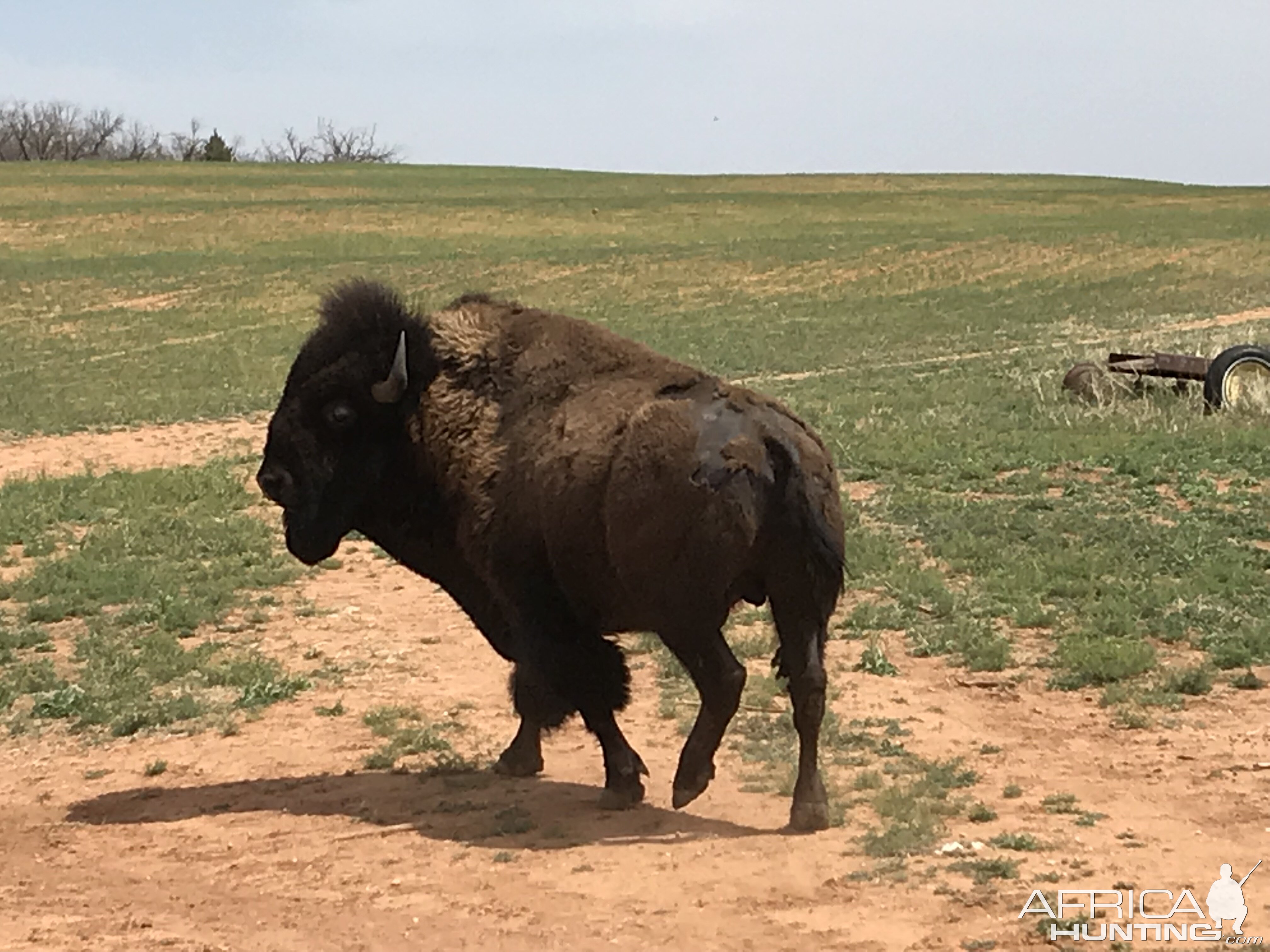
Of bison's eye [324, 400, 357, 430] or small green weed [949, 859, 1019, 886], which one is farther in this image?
bison's eye [324, 400, 357, 430]

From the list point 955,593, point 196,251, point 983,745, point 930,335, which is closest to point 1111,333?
point 930,335

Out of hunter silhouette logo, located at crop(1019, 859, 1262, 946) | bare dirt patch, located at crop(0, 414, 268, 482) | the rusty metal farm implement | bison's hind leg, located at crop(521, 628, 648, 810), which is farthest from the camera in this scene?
bare dirt patch, located at crop(0, 414, 268, 482)

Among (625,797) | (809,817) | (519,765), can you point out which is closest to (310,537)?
(519,765)

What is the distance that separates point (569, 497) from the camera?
23.4ft

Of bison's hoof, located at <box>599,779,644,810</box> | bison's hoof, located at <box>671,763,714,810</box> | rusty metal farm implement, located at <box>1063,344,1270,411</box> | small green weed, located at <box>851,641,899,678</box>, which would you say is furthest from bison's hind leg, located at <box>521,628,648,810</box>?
rusty metal farm implement, located at <box>1063,344,1270,411</box>

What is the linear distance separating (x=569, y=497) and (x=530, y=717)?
1141 mm

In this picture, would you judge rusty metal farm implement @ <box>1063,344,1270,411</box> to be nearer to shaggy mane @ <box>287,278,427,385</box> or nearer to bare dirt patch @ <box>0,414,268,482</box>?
bare dirt patch @ <box>0,414,268,482</box>

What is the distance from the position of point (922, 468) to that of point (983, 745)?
266 inches

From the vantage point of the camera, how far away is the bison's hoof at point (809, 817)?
6.71 metres

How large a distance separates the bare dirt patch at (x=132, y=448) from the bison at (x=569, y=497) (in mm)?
9661

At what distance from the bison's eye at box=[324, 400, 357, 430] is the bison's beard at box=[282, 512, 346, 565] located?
0.53 meters

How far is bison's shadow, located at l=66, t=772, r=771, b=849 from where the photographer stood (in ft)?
22.9

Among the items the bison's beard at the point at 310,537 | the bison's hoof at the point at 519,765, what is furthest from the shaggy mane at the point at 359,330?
the bison's hoof at the point at 519,765

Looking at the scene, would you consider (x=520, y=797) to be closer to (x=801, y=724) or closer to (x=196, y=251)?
(x=801, y=724)
